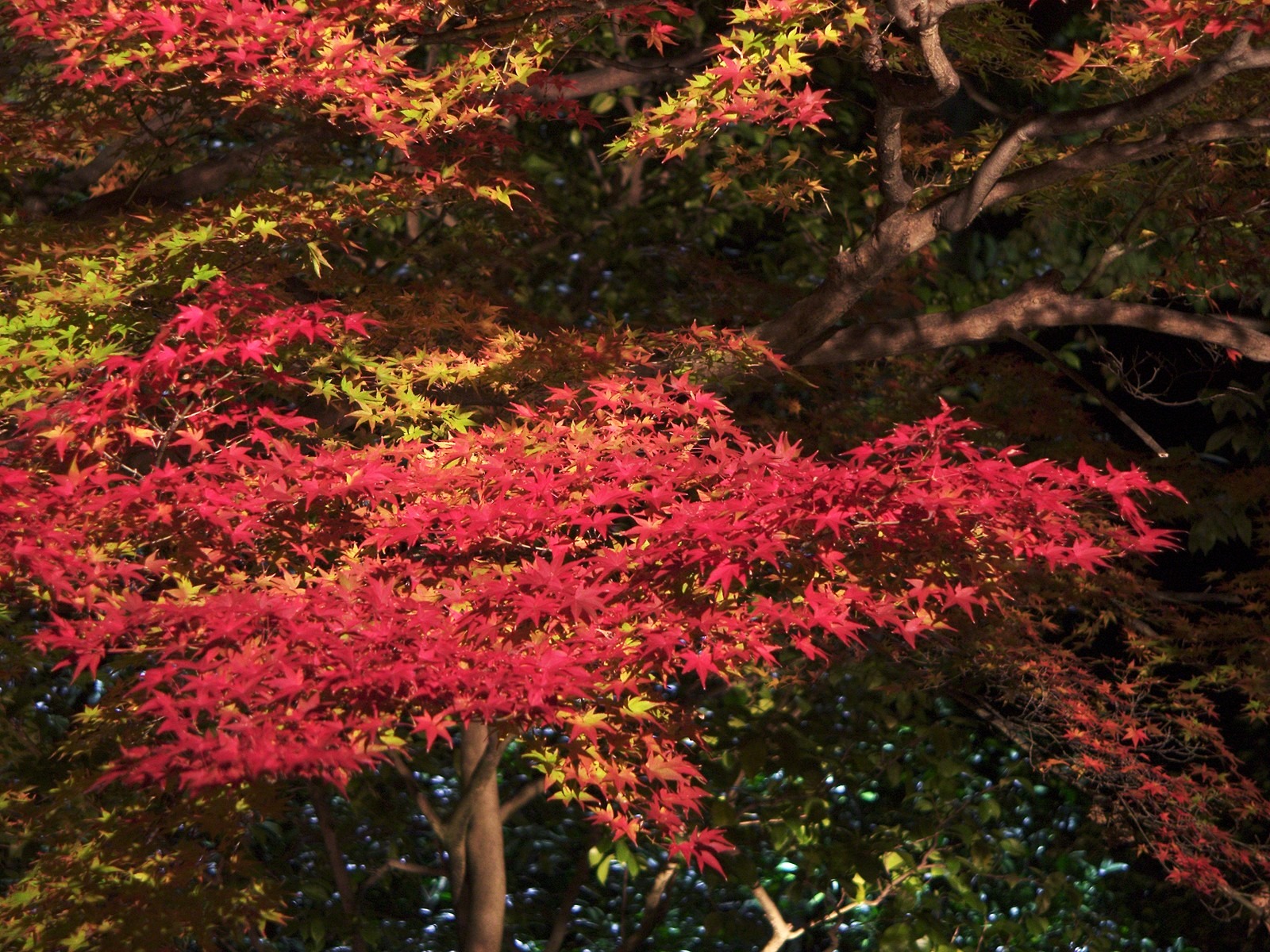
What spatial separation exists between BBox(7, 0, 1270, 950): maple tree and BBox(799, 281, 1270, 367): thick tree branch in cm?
1

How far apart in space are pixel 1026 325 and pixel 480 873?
2.66 meters

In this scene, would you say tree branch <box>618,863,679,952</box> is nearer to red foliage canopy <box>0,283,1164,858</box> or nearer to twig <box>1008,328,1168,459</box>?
red foliage canopy <box>0,283,1164,858</box>

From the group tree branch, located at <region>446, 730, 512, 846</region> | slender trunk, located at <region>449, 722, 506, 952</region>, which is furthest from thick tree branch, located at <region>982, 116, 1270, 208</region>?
slender trunk, located at <region>449, 722, 506, 952</region>

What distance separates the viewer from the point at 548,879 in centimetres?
638

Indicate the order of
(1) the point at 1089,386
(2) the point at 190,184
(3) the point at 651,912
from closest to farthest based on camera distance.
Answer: (1) the point at 1089,386 → (2) the point at 190,184 → (3) the point at 651,912

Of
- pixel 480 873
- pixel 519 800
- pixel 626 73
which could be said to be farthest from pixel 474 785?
pixel 626 73

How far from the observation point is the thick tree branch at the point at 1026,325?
4242 millimetres

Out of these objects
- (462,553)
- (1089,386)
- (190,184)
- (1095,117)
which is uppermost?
(1095,117)

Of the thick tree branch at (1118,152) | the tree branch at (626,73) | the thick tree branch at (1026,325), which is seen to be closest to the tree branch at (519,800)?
the thick tree branch at (1026,325)

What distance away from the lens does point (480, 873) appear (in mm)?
4672

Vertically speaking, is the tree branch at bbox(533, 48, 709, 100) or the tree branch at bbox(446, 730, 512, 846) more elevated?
the tree branch at bbox(533, 48, 709, 100)

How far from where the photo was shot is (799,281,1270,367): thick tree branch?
424 centimetres

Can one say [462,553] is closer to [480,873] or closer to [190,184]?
[480,873]

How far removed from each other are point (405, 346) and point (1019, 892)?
14.4 ft
